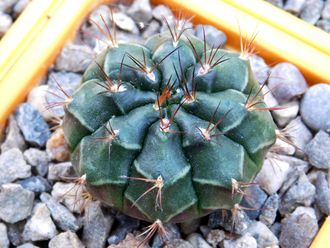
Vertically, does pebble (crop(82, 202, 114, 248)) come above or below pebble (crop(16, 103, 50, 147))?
below

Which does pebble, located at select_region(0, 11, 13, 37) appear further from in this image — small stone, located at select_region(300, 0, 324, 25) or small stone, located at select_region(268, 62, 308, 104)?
small stone, located at select_region(300, 0, 324, 25)

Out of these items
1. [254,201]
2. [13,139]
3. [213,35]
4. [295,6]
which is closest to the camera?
[254,201]

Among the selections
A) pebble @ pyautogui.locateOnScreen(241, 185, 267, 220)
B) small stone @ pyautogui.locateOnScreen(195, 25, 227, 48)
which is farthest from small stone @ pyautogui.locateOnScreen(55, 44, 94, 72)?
pebble @ pyautogui.locateOnScreen(241, 185, 267, 220)

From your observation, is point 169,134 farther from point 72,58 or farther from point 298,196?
point 72,58

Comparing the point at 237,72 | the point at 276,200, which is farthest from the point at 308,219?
the point at 237,72

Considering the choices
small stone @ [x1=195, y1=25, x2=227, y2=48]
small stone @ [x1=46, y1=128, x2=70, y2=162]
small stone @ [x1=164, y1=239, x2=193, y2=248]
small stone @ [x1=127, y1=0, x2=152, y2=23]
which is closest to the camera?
small stone @ [x1=164, y1=239, x2=193, y2=248]

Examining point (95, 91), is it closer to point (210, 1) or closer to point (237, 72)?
point (237, 72)

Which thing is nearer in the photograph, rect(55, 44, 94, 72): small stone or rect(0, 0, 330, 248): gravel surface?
rect(0, 0, 330, 248): gravel surface


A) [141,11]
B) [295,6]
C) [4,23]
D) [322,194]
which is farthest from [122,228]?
[295,6]
